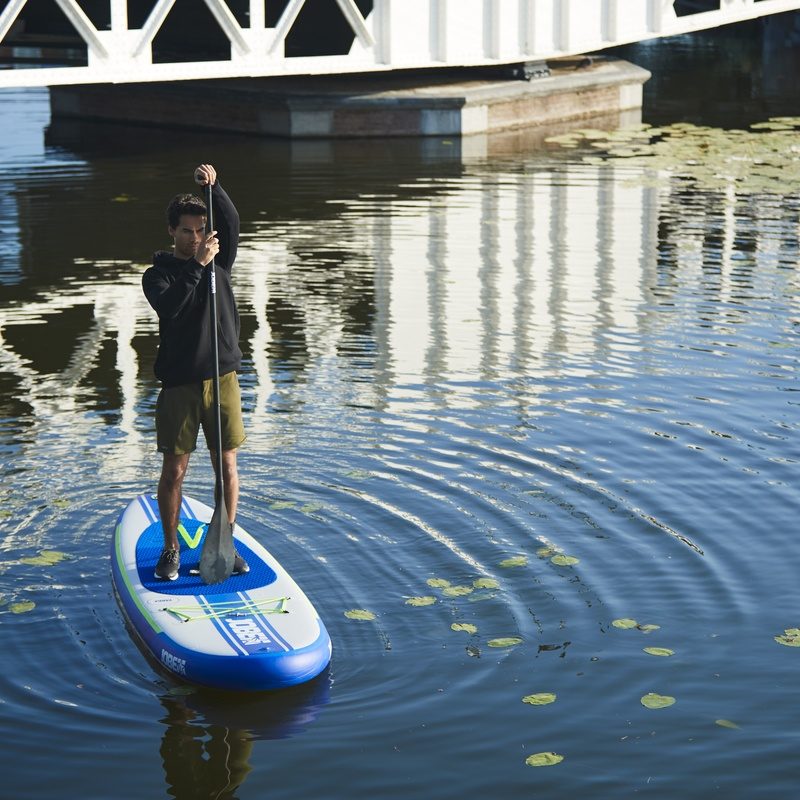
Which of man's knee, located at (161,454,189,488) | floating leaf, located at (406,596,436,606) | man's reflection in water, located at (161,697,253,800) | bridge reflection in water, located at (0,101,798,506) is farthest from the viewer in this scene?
bridge reflection in water, located at (0,101,798,506)

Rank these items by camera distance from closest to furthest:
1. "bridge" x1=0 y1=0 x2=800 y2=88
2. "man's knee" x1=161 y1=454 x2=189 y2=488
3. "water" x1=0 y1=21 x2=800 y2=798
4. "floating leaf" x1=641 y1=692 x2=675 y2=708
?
"water" x1=0 y1=21 x2=800 y2=798 → "floating leaf" x1=641 y1=692 x2=675 y2=708 → "man's knee" x1=161 y1=454 x2=189 y2=488 → "bridge" x1=0 y1=0 x2=800 y2=88

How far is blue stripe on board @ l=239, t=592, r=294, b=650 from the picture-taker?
6.71 m

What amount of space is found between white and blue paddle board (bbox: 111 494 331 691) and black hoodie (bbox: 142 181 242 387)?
3.20 feet

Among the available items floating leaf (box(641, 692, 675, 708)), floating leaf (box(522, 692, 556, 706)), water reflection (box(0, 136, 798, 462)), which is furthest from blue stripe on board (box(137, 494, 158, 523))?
floating leaf (box(641, 692, 675, 708))

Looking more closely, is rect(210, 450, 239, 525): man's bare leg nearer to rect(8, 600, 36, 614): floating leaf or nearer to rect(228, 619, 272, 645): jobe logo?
rect(228, 619, 272, 645): jobe logo

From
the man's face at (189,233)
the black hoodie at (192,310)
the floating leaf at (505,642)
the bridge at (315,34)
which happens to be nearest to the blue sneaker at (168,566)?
the black hoodie at (192,310)

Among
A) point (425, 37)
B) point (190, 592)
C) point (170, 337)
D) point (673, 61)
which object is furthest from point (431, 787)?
point (673, 61)

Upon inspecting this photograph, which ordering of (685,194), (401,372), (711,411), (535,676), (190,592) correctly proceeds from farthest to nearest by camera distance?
(685,194) → (401,372) → (711,411) → (190,592) → (535,676)

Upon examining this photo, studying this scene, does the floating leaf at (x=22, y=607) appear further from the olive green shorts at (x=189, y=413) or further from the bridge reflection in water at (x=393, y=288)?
the bridge reflection in water at (x=393, y=288)

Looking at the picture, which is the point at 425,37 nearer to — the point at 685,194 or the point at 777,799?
the point at 685,194

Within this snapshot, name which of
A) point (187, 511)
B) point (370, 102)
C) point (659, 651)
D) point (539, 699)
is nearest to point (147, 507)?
point (187, 511)

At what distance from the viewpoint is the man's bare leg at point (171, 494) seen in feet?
23.9

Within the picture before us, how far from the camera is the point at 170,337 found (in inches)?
281

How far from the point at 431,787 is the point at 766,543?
9.96 feet
